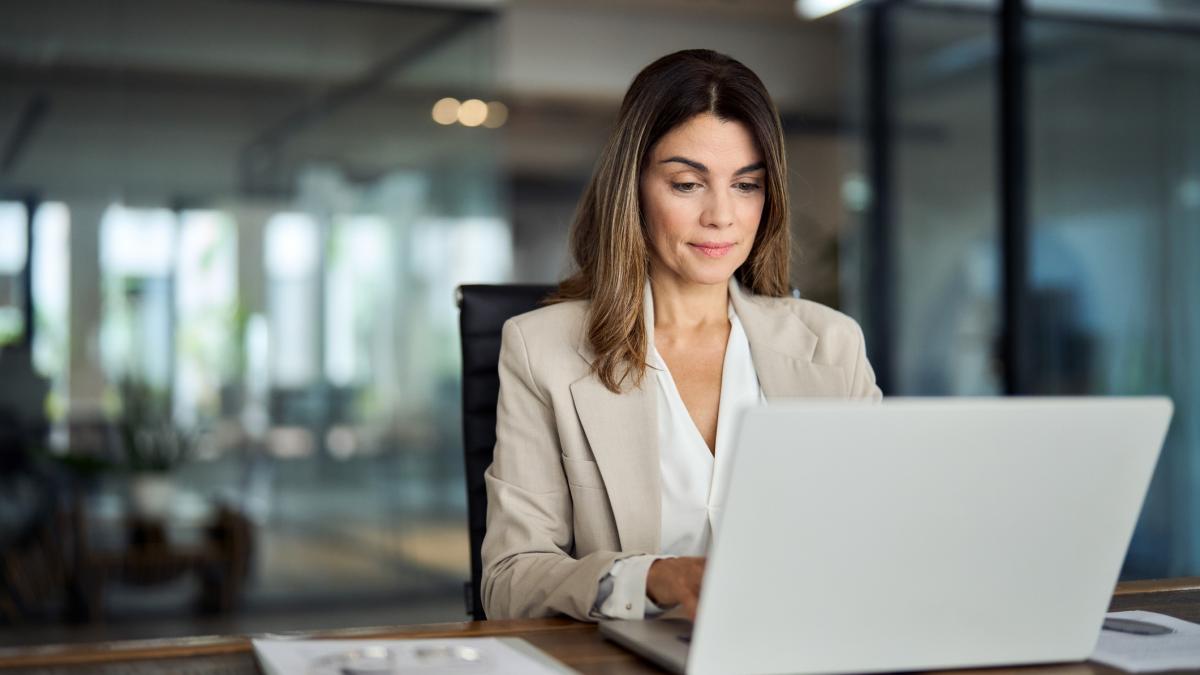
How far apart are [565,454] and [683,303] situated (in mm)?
Answer: 360

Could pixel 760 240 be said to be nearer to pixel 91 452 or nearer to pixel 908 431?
pixel 908 431

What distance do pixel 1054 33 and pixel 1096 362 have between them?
128cm

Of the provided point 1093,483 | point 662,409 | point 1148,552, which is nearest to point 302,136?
point 1148,552

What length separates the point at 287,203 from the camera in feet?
18.1

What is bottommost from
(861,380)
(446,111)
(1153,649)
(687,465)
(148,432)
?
(148,432)

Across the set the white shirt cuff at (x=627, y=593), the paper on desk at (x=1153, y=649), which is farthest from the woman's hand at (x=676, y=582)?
the paper on desk at (x=1153, y=649)

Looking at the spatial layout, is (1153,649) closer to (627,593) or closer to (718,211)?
(627,593)

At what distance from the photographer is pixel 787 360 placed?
1.80 m

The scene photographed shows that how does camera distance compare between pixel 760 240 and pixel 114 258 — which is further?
pixel 114 258

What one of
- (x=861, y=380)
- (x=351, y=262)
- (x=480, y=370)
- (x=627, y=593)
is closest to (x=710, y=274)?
(x=861, y=380)

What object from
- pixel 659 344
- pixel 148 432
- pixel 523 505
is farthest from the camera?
pixel 148 432

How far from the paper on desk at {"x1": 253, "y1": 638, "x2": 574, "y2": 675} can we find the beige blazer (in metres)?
0.38

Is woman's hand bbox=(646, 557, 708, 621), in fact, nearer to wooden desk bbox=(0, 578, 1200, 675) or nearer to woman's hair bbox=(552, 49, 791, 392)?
wooden desk bbox=(0, 578, 1200, 675)

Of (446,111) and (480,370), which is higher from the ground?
(446,111)
